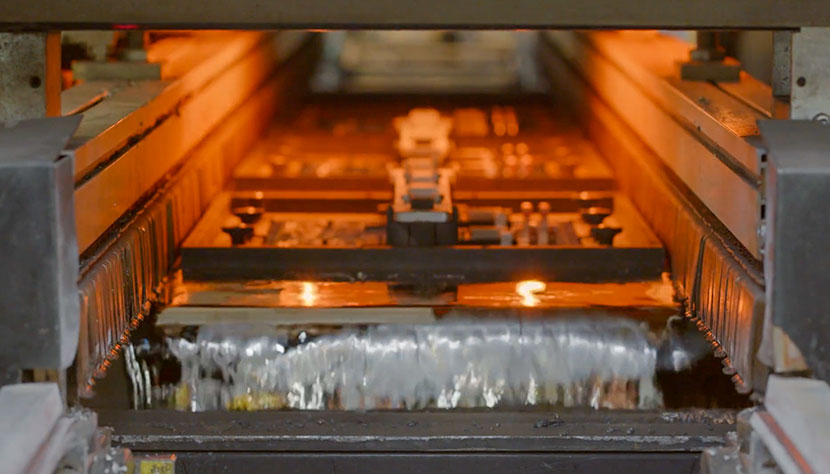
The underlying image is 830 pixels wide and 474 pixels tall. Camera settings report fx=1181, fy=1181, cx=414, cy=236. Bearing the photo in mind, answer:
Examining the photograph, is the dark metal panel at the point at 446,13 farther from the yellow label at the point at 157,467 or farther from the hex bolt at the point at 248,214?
the hex bolt at the point at 248,214

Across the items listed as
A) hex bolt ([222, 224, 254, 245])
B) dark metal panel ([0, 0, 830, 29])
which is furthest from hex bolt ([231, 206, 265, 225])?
dark metal panel ([0, 0, 830, 29])

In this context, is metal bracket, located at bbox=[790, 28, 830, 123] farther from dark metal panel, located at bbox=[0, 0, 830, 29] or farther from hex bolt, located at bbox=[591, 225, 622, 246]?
hex bolt, located at bbox=[591, 225, 622, 246]

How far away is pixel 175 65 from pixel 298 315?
1.16 m

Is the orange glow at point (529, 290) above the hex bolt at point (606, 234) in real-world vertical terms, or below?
below

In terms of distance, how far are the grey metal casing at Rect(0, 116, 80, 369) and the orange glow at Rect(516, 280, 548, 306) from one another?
1.10m

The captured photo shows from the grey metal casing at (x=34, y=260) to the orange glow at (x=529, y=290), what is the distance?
3.61 feet

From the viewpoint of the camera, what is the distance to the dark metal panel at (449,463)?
2195mm

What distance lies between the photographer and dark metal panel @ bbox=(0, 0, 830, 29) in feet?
6.43

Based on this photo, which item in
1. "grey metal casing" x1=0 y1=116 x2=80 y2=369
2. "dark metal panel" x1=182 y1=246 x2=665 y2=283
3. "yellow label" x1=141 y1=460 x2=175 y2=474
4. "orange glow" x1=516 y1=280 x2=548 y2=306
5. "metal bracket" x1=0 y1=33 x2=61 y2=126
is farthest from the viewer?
"dark metal panel" x1=182 y1=246 x2=665 y2=283

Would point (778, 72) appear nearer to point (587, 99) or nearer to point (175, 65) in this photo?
point (175, 65)

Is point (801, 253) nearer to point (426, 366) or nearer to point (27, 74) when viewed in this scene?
point (426, 366)

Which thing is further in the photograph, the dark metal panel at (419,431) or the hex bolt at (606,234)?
the hex bolt at (606,234)

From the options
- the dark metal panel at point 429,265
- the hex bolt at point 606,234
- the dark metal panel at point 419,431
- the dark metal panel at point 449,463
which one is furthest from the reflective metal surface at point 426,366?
the hex bolt at point 606,234

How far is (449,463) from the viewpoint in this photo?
2.21 meters
